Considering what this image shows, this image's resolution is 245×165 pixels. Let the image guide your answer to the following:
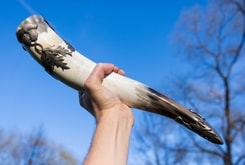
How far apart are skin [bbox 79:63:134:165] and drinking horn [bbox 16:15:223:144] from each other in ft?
0.06

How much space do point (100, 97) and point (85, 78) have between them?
0.05 meters

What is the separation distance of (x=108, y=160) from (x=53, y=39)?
0.27m

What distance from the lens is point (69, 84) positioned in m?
0.65

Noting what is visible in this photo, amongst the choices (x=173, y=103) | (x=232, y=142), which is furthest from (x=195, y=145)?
(x=173, y=103)

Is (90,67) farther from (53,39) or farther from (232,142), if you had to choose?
(232,142)

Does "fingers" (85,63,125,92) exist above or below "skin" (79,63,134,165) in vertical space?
above

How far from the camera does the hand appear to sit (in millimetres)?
602

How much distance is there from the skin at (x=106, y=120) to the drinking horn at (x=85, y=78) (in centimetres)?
2

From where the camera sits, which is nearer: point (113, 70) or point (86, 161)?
point (86, 161)

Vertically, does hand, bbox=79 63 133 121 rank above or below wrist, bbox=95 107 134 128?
above

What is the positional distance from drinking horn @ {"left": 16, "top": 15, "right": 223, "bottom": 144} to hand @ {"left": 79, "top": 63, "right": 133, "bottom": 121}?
2cm

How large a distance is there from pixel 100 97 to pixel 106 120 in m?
0.04

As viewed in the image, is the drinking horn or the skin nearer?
the skin

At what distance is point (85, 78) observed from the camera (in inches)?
24.8
